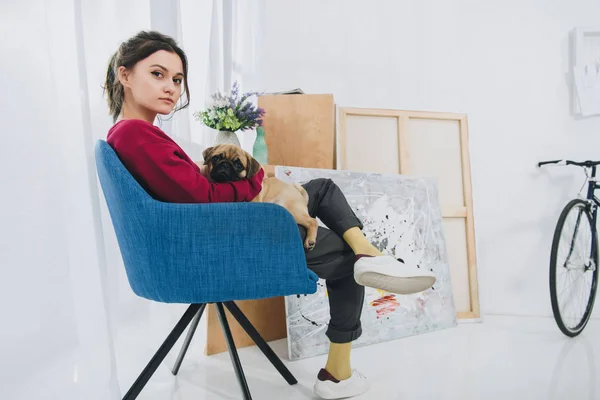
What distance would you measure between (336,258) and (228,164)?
16.2 inches

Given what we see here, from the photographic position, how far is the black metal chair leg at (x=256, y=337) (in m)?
1.33

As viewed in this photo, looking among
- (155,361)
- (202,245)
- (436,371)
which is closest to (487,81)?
(436,371)

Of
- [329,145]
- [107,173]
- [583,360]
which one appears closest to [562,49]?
[329,145]

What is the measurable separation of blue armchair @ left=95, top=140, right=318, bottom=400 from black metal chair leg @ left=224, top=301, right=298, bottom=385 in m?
0.29

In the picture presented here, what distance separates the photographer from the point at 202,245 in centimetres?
103

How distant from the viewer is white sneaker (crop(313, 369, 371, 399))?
132 centimetres

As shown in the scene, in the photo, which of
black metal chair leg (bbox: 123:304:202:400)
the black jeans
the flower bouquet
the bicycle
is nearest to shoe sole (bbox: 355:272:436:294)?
the black jeans

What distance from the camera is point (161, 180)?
3.39 ft

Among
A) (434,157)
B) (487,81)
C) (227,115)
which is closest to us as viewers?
(227,115)

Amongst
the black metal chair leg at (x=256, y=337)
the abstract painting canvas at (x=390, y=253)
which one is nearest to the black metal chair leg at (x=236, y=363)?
the black metal chair leg at (x=256, y=337)

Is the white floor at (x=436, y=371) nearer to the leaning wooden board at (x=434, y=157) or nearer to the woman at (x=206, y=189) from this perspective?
the woman at (x=206, y=189)

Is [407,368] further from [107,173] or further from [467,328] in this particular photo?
[107,173]

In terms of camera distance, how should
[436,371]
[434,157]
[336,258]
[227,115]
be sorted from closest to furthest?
[336,258] → [436,371] → [227,115] → [434,157]

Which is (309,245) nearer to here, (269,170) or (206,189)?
(206,189)
